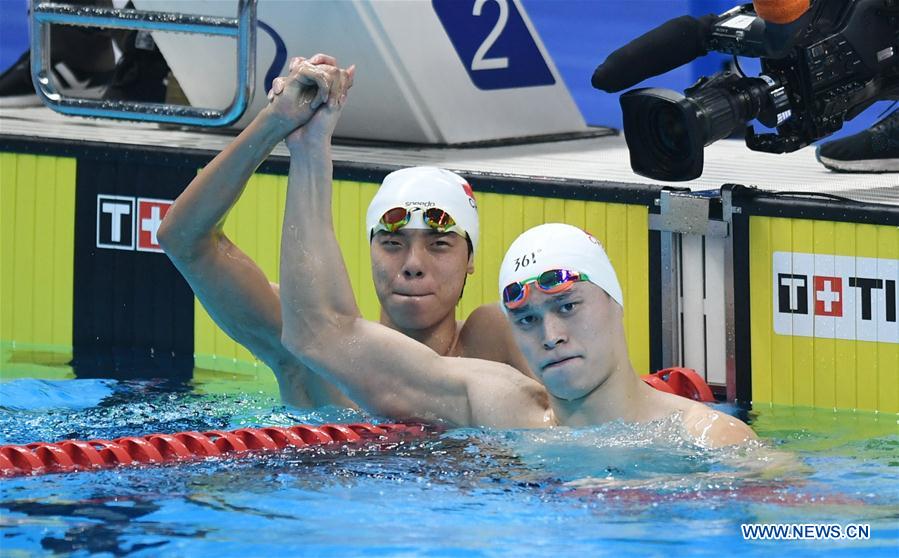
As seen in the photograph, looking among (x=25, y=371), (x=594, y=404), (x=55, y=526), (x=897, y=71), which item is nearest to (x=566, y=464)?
(x=594, y=404)

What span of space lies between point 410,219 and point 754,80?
1.15 m

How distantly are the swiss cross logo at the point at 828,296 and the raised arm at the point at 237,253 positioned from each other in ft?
4.64

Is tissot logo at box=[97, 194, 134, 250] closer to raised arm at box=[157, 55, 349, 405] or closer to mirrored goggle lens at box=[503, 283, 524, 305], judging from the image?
raised arm at box=[157, 55, 349, 405]

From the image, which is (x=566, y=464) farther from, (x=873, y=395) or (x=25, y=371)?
(x=25, y=371)

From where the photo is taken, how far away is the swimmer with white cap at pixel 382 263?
3.82m

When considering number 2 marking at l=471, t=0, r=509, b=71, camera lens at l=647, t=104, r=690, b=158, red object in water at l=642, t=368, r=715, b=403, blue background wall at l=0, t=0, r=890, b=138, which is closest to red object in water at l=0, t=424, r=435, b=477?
red object in water at l=642, t=368, r=715, b=403

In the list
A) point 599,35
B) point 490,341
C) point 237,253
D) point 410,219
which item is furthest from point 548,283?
point 599,35

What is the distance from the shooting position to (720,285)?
470 centimetres

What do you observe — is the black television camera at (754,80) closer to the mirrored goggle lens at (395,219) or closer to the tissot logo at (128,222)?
the mirrored goggle lens at (395,219)

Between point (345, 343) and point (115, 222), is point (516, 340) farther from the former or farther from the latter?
point (115, 222)

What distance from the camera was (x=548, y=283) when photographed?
3.47m

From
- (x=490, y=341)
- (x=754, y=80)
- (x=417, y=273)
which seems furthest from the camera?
(x=754, y=80)

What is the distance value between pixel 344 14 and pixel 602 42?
172 cm

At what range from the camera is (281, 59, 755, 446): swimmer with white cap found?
3471 mm
